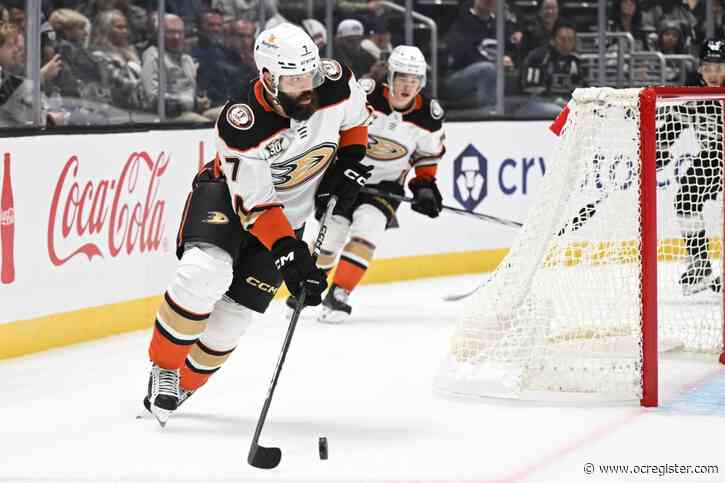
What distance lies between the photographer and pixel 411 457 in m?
3.51

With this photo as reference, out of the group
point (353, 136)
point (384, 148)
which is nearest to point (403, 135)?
point (384, 148)

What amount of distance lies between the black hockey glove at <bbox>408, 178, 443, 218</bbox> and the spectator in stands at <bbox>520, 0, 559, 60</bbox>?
9.83 feet

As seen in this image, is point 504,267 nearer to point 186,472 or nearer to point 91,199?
point 186,472

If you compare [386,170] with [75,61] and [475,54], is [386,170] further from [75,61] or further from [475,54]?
[475,54]

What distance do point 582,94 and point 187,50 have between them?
10.4 feet

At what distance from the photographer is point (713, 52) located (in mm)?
6012

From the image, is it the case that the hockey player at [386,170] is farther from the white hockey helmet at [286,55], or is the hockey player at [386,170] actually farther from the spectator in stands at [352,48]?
the white hockey helmet at [286,55]

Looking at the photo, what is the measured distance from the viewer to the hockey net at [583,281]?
4.08 m

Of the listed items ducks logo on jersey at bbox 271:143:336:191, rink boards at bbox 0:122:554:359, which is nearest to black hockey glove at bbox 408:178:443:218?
rink boards at bbox 0:122:554:359

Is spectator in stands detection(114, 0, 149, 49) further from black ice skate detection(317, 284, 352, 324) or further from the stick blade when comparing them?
the stick blade

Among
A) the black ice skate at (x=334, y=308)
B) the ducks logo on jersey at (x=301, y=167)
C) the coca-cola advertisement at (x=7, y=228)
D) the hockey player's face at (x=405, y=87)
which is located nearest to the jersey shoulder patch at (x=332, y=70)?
the ducks logo on jersey at (x=301, y=167)

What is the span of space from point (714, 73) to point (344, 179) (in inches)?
102

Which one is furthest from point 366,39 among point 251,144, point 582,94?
point 251,144

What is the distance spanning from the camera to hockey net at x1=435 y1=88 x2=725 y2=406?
161 inches
